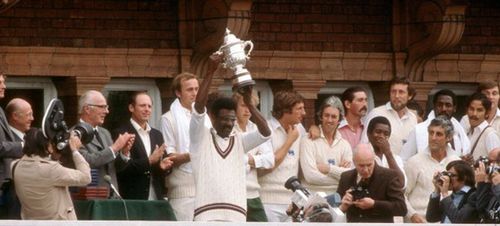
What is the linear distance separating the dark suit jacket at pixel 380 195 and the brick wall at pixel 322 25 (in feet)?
13.3

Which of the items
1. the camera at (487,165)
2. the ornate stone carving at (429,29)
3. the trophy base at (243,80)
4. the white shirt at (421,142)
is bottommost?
the camera at (487,165)

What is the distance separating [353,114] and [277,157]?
1.26 meters

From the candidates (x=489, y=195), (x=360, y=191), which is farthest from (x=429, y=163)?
(x=489, y=195)

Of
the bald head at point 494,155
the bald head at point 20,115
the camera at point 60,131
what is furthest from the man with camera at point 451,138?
the bald head at point 20,115

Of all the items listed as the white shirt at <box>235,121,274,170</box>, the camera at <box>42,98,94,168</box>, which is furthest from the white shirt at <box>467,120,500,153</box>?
the camera at <box>42,98,94,168</box>

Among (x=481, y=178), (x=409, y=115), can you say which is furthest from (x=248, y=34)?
(x=481, y=178)

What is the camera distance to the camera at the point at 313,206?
80.0 ft

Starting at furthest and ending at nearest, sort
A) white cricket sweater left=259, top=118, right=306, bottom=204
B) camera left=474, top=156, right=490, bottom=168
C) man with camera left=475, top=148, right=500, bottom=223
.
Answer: white cricket sweater left=259, top=118, right=306, bottom=204
camera left=474, top=156, right=490, bottom=168
man with camera left=475, top=148, right=500, bottom=223

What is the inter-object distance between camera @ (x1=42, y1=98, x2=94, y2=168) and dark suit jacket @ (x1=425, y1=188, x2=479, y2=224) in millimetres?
2774

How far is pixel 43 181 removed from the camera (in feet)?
77.7

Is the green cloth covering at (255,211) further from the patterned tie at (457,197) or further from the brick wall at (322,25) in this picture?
the brick wall at (322,25)

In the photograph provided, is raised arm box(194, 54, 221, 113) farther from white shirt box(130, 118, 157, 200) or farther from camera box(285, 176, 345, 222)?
white shirt box(130, 118, 157, 200)

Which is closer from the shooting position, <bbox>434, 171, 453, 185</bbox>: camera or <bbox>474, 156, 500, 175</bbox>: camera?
<bbox>474, 156, 500, 175</bbox>: camera

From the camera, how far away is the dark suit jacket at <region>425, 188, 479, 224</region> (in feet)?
81.2
